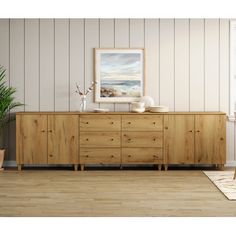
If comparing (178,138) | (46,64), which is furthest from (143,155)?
(46,64)

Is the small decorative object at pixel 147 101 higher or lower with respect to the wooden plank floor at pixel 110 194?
higher

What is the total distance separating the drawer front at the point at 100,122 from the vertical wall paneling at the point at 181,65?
3.22 feet

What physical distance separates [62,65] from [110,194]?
2.61m

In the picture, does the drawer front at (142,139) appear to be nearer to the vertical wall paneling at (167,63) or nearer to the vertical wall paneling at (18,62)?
the vertical wall paneling at (167,63)

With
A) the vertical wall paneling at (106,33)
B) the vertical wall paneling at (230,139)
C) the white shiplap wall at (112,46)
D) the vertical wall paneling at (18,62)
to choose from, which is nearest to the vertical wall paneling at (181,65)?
the white shiplap wall at (112,46)

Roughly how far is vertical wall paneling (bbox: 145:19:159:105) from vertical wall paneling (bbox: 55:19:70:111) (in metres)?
1.13

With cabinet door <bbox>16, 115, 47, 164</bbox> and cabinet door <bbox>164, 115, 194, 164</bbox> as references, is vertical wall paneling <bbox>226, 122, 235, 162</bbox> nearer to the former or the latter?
cabinet door <bbox>164, 115, 194, 164</bbox>

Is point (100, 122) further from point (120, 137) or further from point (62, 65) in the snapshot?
point (62, 65)

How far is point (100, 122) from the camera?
702 centimetres

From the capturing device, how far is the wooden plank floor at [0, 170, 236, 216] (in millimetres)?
4703

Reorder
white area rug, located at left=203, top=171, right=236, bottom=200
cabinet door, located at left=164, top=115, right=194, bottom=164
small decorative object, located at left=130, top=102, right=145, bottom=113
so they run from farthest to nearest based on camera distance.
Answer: small decorative object, located at left=130, top=102, right=145, bottom=113
cabinet door, located at left=164, top=115, right=194, bottom=164
white area rug, located at left=203, top=171, right=236, bottom=200

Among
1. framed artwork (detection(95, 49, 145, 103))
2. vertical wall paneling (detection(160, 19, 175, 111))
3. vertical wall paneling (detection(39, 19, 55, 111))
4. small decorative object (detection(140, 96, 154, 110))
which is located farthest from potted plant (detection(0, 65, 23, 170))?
vertical wall paneling (detection(160, 19, 175, 111))

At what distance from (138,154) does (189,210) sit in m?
2.38

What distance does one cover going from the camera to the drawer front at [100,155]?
23.1ft
